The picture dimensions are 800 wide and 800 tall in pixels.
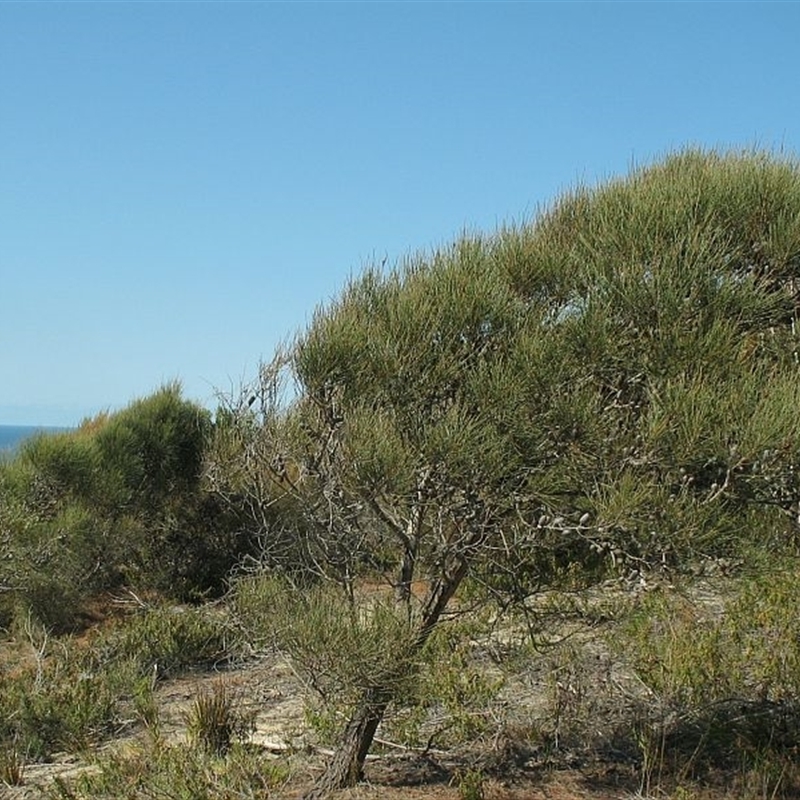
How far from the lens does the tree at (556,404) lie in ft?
15.9

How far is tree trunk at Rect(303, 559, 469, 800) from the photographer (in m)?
5.56

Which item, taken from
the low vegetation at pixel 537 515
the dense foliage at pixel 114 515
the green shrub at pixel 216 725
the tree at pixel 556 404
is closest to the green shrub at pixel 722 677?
the low vegetation at pixel 537 515

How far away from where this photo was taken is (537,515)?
543cm

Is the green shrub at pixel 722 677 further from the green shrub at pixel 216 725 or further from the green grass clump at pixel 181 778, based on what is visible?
the green shrub at pixel 216 725

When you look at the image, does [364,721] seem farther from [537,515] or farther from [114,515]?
[114,515]

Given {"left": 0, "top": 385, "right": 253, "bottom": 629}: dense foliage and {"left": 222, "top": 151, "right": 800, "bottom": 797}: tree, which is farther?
{"left": 0, "top": 385, "right": 253, "bottom": 629}: dense foliage

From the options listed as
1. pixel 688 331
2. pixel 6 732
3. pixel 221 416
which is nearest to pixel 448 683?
pixel 221 416

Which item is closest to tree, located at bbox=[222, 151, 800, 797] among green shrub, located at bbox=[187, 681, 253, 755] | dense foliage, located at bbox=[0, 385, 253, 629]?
green shrub, located at bbox=[187, 681, 253, 755]

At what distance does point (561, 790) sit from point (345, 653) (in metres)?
1.99

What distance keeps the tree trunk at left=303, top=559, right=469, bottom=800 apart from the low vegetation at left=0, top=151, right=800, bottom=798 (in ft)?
0.06

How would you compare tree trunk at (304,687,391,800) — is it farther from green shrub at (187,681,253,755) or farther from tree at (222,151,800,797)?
green shrub at (187,681,253,755)

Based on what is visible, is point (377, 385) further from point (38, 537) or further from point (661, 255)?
point (38, 537)

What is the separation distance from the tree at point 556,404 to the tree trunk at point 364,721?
1 centimetres

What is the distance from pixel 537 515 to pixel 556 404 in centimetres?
72
